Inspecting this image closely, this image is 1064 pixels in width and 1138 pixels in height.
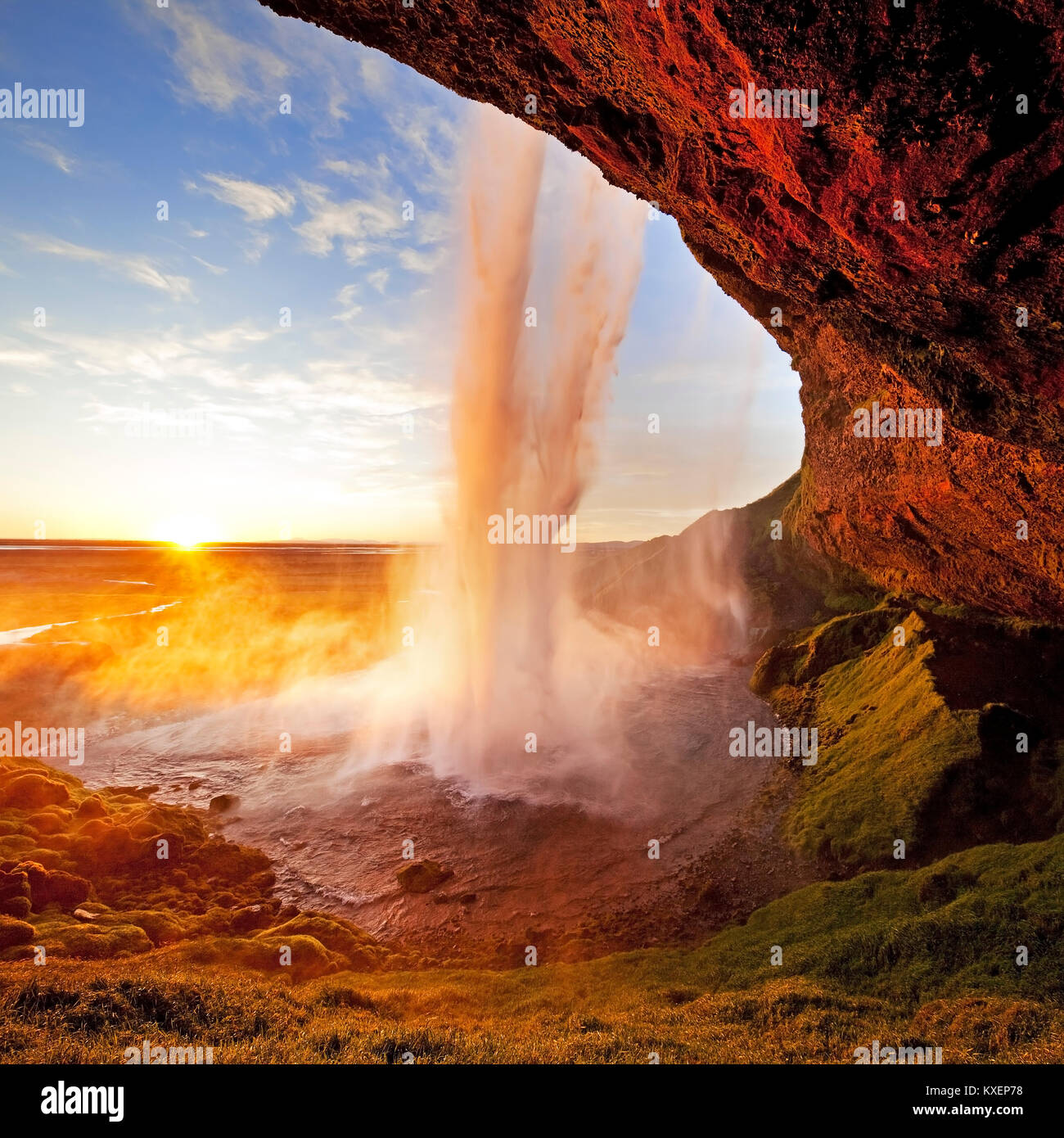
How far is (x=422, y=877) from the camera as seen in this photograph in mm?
12102

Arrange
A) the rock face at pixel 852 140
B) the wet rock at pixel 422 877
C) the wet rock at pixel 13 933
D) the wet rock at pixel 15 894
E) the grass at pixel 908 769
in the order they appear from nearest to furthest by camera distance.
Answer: the rock face at pixel 852 140 → the wet rock at pixel 13 933 → the wet rock at pixel 15 894 → the grass at pixel 908 769 → the wet rock at pixel 422 877

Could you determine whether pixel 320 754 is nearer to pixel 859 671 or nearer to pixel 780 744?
pixel 780 744

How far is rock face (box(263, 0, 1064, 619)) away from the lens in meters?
4.60

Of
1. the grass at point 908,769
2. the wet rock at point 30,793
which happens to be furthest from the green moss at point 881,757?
the wet rock at point 30,793

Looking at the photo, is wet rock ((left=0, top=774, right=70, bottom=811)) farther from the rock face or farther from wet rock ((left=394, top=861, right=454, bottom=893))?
the rock face

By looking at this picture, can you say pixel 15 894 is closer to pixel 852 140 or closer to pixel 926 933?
pixel 926 933

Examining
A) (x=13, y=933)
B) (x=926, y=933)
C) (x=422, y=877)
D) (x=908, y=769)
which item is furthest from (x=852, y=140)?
(x=13, y=933)

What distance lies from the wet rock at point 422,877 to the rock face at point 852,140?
13832mm

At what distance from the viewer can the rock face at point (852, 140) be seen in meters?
4.60

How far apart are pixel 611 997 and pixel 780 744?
12172 mm

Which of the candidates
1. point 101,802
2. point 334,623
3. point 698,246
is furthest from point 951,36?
point 334,623

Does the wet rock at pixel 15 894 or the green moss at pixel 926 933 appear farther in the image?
the wet rock at pixel 15 894

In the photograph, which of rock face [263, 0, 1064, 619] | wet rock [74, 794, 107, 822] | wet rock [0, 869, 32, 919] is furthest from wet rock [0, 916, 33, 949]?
rock face [263, 0, 1064, 619]

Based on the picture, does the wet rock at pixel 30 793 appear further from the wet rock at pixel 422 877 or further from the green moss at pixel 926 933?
the green moss at pixel 926 933
